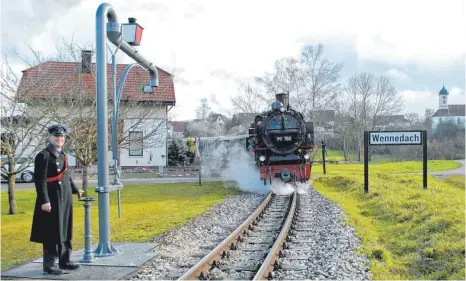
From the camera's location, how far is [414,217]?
9.67 metres

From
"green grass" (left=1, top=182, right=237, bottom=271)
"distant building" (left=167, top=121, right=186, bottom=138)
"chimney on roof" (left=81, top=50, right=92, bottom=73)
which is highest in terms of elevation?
"chimney on roof" (left=81, top=50, right=92, bottom=73)

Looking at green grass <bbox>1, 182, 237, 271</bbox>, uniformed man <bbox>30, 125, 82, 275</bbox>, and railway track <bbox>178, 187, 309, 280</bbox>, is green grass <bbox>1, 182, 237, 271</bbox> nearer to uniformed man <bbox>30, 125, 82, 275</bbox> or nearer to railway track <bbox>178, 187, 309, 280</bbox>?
uniformed man <bbox>30, 125, 82, 275</bbox>

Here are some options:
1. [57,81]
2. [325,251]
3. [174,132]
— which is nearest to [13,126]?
[57,81]

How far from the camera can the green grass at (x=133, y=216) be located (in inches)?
312

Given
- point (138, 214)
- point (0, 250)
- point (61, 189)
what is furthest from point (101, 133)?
point (138, 214)

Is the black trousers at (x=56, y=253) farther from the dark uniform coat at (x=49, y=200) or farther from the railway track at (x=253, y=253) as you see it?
the railway track at (x=253, y=253)

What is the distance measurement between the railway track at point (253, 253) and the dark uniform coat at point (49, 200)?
1.77 metres

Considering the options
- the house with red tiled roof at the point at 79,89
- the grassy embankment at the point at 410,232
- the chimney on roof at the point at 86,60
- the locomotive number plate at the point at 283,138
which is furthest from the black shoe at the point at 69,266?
the chimney on roof at the point at 86,60

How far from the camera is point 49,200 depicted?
577 centimetres

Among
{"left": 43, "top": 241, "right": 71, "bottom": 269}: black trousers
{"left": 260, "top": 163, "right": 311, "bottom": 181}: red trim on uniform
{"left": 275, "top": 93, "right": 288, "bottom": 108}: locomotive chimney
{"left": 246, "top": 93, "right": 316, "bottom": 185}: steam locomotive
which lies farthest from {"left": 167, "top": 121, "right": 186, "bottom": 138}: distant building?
{"left": 43, "top": 241, "right": 71, "bottom": 269}: black trousers

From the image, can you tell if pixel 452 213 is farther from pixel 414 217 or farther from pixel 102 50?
pixel 102 50

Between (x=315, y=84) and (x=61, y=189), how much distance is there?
3339 centimetres

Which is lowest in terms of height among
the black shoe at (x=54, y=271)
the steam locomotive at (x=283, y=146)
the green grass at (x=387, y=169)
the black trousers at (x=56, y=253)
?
the green grass at (x=387, y=169)

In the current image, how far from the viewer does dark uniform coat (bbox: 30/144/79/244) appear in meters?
5.70
